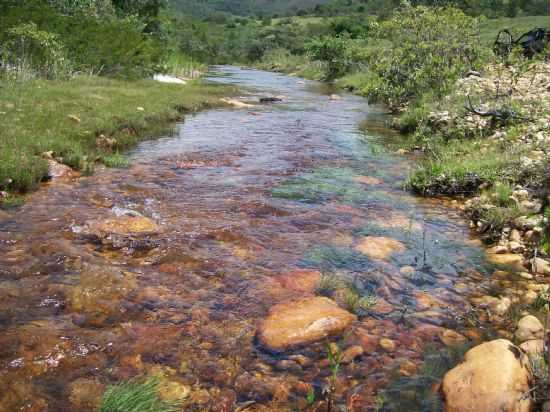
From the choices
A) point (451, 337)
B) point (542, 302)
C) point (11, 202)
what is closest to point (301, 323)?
point (451, 337)

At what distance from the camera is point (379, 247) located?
671 cm

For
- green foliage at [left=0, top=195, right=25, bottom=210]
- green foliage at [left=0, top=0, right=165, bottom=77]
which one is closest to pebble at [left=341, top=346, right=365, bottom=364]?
green foliage at [left=0, top=195, right=25, bottom=210]

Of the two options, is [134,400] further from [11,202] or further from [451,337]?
[11,202]

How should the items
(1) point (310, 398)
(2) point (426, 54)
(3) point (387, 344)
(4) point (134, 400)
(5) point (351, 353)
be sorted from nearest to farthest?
(4) point (134, 400) < (1) point (310, 398) < (5) point (351, 353) < (3) point (387, 344) < (2) point (426, 54)

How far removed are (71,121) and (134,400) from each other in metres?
10.5

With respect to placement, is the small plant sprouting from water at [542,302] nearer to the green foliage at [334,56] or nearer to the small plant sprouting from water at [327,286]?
the small plant sprouting from water at [327,286]

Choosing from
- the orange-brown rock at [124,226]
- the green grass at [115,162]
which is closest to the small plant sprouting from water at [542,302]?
the orange-brown rock at [124,226]

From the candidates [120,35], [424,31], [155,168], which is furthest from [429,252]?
[120,35]

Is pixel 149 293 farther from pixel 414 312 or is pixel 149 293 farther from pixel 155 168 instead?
pixel 155 168

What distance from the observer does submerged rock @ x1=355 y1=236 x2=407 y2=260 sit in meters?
6.52

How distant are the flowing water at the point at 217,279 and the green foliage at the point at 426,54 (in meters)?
7.29

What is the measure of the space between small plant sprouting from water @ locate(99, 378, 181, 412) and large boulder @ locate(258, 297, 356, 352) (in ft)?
3.83

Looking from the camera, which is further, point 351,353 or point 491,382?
point 351,353

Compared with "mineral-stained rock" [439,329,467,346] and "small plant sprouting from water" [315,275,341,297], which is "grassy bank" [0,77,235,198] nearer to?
"small plant sprouting from water" [315,275,341,297]
